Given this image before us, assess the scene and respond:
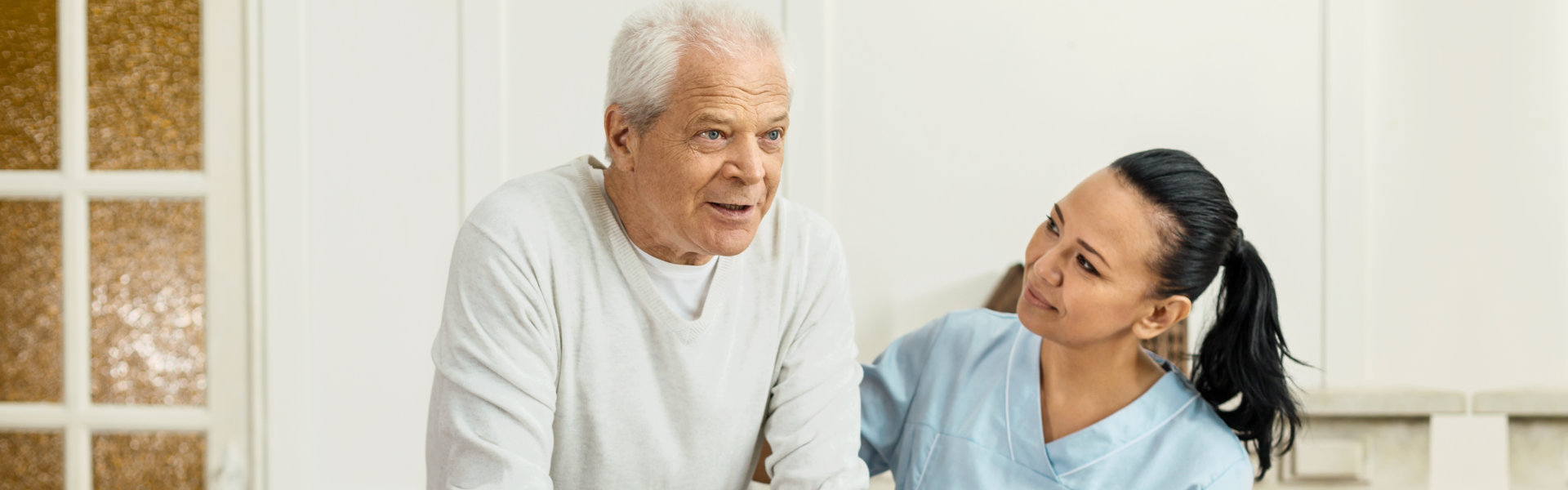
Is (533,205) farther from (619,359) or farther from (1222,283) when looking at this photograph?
(1222,283)

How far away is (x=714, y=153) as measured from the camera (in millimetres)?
991

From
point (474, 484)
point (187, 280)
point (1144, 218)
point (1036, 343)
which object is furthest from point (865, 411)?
point (187, 280)

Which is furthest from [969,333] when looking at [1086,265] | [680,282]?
[680,282]

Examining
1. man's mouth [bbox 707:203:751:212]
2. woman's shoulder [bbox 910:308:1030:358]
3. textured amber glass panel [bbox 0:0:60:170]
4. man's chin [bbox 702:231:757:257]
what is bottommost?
woman's shoulder [bbox 910:308:1030:358]

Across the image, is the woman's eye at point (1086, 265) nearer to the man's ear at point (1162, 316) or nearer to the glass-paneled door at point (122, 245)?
the man's ear at point (1162, 316)

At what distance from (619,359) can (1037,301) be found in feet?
1.88

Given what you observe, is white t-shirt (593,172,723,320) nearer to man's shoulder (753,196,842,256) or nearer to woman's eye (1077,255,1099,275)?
man's shoulder (753,196,842,256)

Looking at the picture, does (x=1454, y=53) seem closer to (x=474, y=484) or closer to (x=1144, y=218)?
(x=1144, y=218)

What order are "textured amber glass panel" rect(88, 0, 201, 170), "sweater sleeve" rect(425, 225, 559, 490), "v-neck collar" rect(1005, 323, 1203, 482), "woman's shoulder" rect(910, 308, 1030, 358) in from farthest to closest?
"textured amber glass panel" rect(88, 0, 201, 170) → "woman's shoulder" rect(910, 308, 1030, 358) → "v-neck collar" rect(1005, 323, 1203, 482) → "sweater sleeve" rect(425, 225, 559, 490)

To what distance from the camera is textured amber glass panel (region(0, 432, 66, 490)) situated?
220 cm

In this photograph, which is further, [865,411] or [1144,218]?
[865,411]

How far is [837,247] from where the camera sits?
4.02ft

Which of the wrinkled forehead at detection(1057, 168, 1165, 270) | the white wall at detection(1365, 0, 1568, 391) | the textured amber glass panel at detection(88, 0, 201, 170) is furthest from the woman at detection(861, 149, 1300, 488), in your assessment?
the textured amber glass panel at detection(88, 0, 201, 170)

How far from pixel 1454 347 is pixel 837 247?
5.59ft
